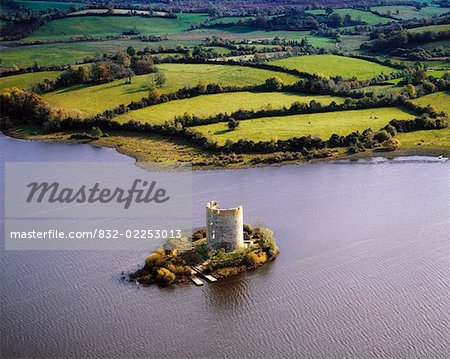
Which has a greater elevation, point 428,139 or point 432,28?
point 432,28

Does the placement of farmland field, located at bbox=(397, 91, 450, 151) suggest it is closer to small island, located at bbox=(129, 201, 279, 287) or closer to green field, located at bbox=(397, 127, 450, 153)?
green field, located at bbox=(397, 127, 450, 153)

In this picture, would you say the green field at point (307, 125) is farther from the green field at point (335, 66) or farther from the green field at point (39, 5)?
the green field at point (39, 5)

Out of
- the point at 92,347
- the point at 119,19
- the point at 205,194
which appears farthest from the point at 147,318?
the point at 119,19

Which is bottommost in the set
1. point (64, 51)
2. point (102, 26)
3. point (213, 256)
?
point (64, 51)

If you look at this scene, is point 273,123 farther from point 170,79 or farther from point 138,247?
point 138,247

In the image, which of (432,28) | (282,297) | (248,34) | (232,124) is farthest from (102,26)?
(282,297)

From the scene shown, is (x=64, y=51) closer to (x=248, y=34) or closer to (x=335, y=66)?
(x=248, y=34)

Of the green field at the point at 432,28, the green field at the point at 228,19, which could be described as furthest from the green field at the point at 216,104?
the green field at the point at 228,19
